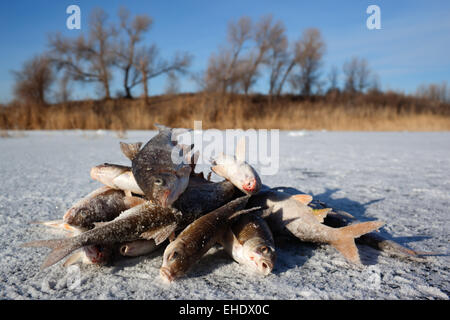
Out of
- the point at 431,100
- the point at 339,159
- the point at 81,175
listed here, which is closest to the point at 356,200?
the point at 339,159

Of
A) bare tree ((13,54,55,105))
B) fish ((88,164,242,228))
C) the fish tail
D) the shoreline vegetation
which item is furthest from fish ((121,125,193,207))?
bare tree ((13,54,55,105))

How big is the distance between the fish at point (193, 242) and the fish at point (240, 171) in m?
0.24

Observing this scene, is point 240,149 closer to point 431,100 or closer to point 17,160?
point 17,160

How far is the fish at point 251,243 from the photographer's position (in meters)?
1.35

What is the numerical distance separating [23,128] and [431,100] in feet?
134

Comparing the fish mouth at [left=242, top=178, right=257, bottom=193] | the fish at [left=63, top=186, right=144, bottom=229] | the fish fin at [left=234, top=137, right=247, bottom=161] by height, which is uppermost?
the fish fin at [left=234, top=137, right=247, bottom=161]

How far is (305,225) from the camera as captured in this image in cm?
169

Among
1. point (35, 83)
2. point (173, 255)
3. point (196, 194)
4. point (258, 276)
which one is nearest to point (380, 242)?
point (258, 276)

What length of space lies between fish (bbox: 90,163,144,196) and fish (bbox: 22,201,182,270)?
25cm

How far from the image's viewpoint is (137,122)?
13.9 m

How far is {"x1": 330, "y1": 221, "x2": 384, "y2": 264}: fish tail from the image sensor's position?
4.99 ft

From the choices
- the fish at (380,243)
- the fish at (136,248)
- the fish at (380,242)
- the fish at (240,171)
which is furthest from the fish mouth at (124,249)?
the fish at (380,243)

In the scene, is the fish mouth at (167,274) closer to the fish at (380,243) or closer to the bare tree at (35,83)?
the fish at (380,243)

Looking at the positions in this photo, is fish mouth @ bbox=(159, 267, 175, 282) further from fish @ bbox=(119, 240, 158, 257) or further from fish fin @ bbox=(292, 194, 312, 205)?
fish fin @ bbox=(292, 194, 312, 205)
